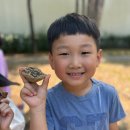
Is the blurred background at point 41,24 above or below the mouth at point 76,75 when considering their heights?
below

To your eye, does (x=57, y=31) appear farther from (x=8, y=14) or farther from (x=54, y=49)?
(x=8, y=14)

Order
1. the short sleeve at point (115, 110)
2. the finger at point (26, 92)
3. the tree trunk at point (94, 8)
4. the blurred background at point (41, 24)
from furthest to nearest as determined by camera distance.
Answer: the blurred background at point (41, 24) < the tree trunk at point (94, 8) < the short sleeve at point (115, 110) < the finger at point (26, 92)

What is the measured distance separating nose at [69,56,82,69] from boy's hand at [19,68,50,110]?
0.40 feet

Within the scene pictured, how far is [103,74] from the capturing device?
7648 millimetres

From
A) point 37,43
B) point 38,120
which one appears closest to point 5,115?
point 38,120

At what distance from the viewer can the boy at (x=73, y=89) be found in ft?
5.42

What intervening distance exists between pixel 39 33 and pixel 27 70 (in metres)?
8.89

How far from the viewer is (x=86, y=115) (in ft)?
5.82

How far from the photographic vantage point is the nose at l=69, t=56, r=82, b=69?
1646mm

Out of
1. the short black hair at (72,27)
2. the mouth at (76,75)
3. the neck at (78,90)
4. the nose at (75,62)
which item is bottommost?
the neck at (78,90)

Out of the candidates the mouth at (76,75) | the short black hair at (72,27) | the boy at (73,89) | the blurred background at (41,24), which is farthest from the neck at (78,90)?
the blurred background at (41,24)

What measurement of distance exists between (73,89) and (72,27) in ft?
1.01

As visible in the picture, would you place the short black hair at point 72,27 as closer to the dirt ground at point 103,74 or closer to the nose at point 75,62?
the nose at point 75,62

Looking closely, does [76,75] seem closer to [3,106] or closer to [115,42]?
[3,106]
